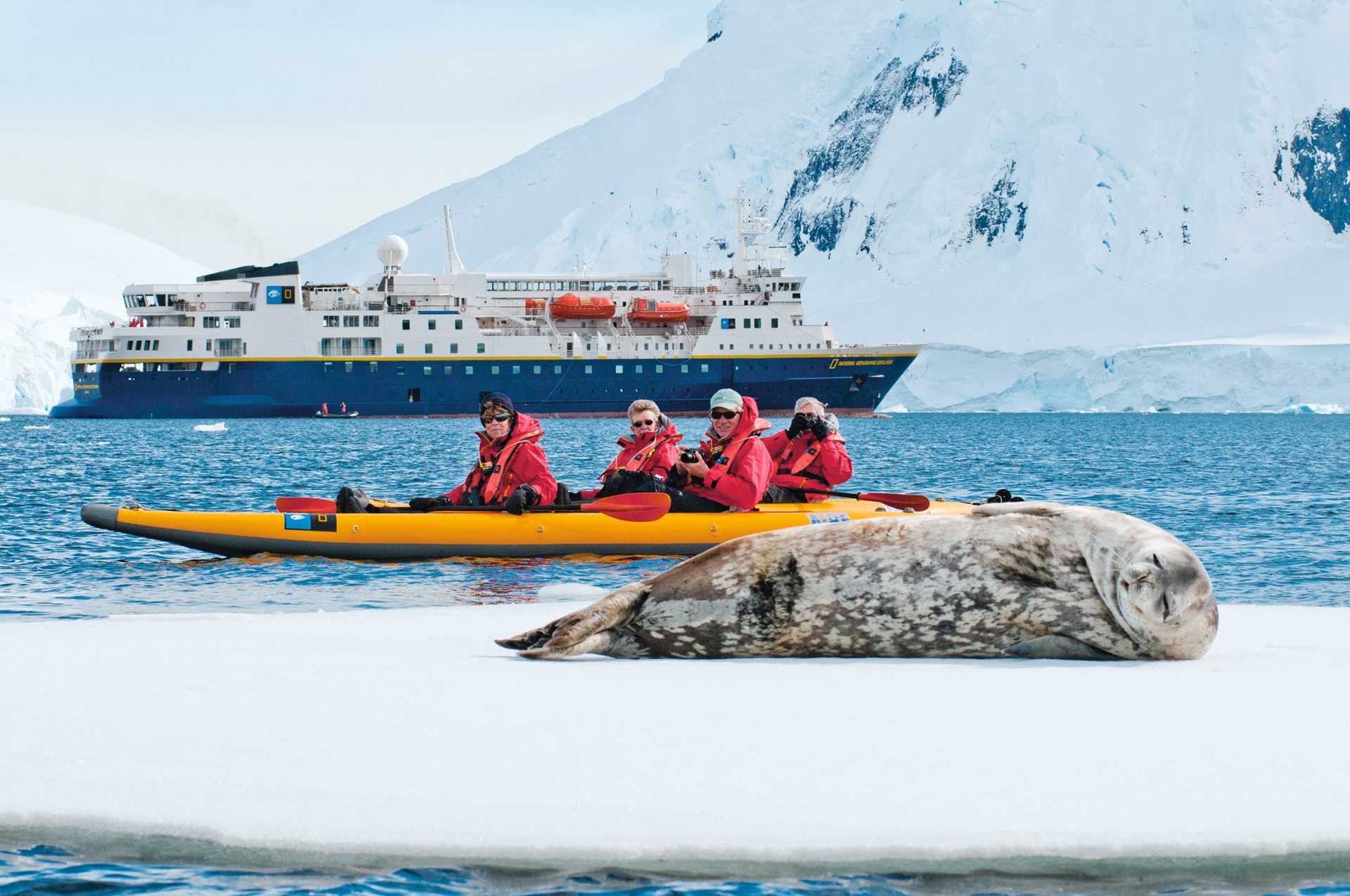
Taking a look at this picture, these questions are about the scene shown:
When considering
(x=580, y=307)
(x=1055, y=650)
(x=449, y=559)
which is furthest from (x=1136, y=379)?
(x=1055, y=650)

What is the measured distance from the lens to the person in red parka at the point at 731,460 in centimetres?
994

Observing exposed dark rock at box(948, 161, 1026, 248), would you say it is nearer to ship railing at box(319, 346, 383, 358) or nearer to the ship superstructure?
the ship superstructure

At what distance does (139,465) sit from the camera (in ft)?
96.9

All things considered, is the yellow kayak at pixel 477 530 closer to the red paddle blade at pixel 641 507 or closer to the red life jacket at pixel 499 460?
the red paddle blade at pixel 641 507

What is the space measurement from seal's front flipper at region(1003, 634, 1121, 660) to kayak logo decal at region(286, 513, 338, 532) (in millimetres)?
7789

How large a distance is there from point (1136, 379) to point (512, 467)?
79.6 m

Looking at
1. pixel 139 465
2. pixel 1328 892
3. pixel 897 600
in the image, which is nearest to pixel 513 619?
pixel 897 600

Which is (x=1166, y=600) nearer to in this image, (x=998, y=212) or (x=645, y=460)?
(x=645, y=460)

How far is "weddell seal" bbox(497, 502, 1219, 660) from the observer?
5.35 m

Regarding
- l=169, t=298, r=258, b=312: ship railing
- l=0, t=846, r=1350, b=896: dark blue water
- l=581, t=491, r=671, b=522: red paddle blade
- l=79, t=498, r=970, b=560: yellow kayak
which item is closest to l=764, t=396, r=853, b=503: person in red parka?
l=79, t=498, r=970, b=560: yellow kayak

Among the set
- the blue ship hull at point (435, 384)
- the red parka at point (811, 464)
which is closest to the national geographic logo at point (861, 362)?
the blue ship hull at point (435, 384)

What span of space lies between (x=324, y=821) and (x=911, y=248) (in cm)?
12383

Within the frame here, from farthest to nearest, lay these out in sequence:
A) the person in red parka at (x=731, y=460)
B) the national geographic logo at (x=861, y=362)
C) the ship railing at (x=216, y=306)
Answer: the national geographic logo at (x=861, y=362) < the ship railing at (x=216, y=306) < the person in red parka at (x=731, y=460)

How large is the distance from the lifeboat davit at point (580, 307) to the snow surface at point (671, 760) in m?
58.3
